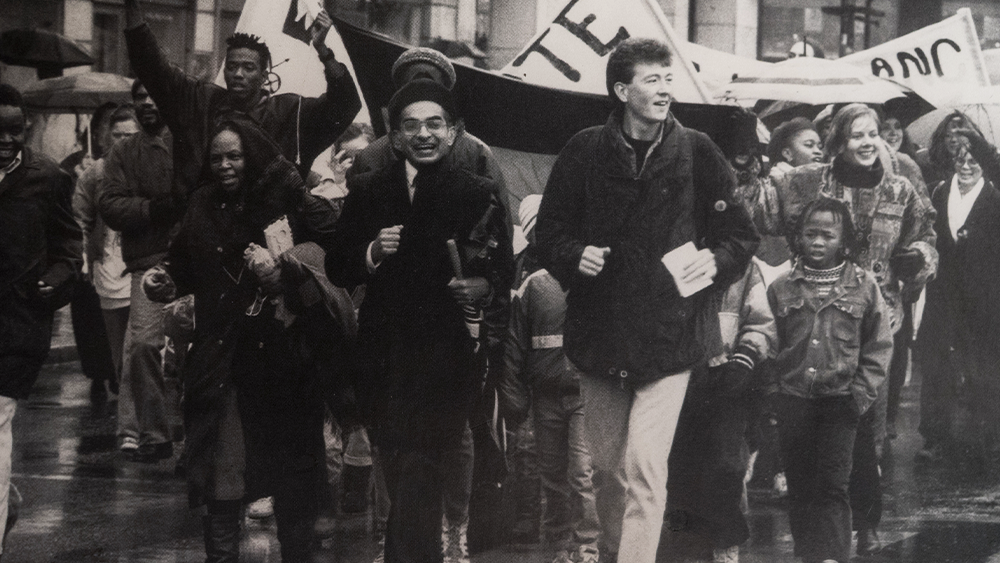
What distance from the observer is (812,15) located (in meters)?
9.34

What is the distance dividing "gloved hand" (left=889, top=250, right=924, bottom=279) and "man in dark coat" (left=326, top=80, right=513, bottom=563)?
2329 mm

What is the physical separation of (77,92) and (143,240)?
1.17m

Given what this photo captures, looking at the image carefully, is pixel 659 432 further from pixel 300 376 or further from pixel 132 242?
pixel 132 242

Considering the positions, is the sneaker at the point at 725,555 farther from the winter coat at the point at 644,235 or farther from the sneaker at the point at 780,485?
the sneaker at the point at 780,485

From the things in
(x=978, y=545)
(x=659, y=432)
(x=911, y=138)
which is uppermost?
(x=911, y=138)

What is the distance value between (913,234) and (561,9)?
2210 millimetres

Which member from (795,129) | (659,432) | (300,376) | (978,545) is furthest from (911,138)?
(300,376)

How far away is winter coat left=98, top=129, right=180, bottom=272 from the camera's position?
890cm

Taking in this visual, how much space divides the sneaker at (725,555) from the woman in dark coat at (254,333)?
5.87 ft

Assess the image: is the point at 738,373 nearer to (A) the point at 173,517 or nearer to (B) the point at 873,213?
(B) the point at 873,213

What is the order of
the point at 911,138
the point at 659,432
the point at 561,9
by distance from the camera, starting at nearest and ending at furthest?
the point at 659,432 < the point at 561,9 < the point at 911,138

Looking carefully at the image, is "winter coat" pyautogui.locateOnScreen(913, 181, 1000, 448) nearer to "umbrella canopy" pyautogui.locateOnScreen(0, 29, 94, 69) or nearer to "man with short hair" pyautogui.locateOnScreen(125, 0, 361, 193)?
"man with short hair" pyautogui.locateOnScreen(125, 0, 361, 193)

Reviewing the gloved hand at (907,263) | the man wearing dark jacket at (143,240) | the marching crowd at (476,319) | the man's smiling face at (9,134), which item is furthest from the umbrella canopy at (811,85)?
the man's smiling face at (9,134)

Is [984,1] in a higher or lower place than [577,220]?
higher
